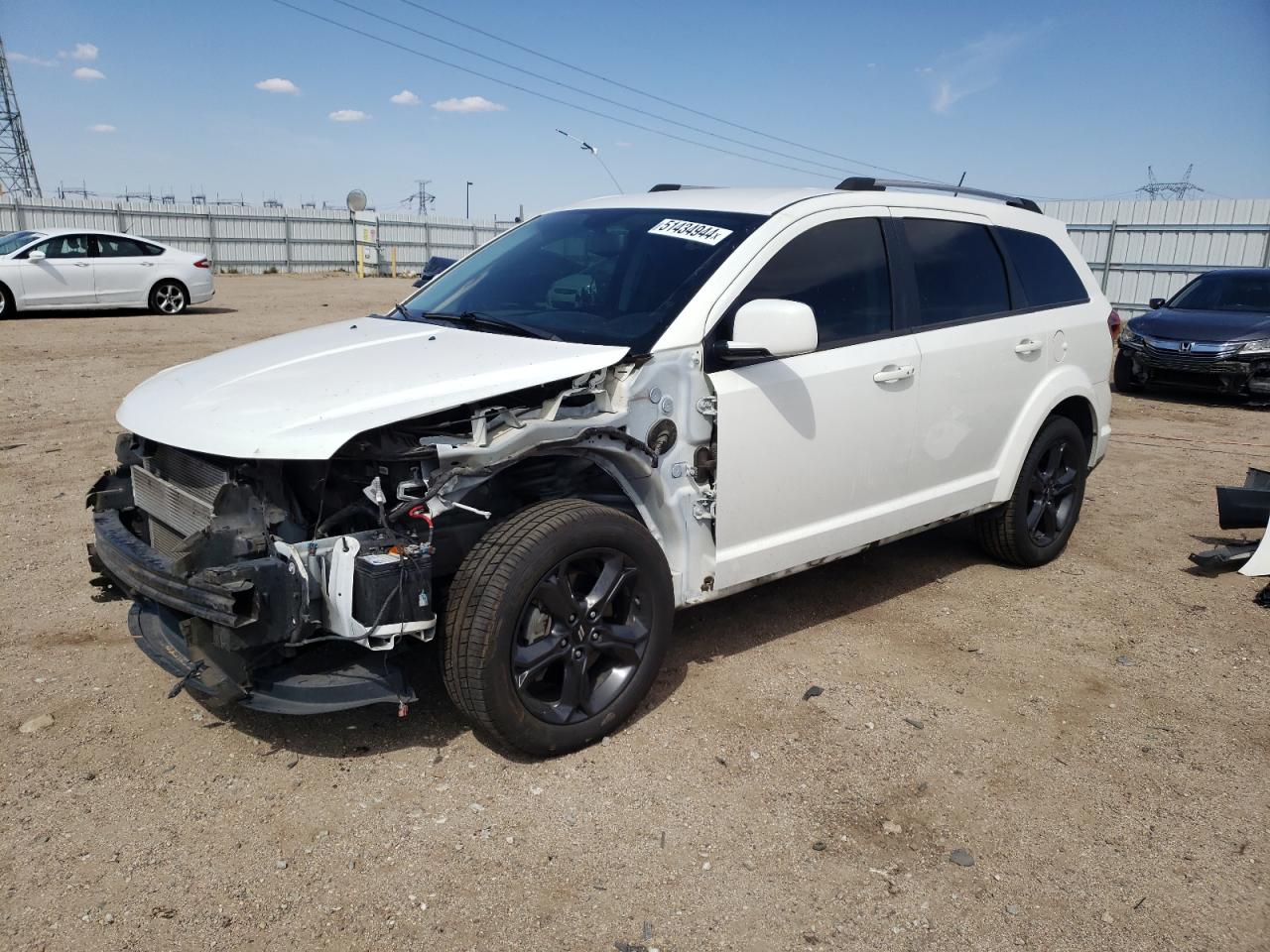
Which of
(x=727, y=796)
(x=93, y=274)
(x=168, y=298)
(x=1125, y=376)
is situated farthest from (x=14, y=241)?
(x=727, y=796)

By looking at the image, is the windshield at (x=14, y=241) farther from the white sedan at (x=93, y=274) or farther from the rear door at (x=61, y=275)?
the rear door at (x=61, y=275)

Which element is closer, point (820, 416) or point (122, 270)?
point (820, 416)

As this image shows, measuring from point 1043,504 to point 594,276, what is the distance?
2821 millimetres

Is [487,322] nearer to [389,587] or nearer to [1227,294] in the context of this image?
[389,587]

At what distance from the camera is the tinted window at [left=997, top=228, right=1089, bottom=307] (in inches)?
197

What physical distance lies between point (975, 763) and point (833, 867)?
843mm

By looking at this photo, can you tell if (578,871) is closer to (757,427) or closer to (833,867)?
(833,867)

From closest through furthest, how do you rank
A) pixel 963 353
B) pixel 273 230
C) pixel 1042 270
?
1. pixel 963 353
2. pixel 1042 270
3. pixel 273 230

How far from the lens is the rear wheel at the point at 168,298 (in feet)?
54.9

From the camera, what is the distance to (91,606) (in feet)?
14.5

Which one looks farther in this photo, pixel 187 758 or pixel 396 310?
pixel 396 310

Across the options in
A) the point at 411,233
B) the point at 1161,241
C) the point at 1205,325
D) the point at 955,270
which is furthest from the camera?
the point at 411,233

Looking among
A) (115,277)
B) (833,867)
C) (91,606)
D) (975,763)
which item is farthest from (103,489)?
(115,277)

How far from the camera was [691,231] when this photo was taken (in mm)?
3932
